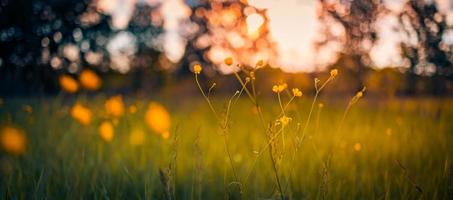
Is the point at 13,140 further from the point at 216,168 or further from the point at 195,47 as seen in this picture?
the point at 195,47

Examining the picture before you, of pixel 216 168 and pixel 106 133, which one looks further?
pixel 106 133

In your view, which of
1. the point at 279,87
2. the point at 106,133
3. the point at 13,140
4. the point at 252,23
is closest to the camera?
the point at 279,87

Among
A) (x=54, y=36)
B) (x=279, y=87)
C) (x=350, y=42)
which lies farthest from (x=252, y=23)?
(x=54, y=36)

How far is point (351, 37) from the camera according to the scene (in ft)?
46.1

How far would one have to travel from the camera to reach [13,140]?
3416 mm

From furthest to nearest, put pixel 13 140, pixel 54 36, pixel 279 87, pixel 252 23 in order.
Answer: pixel 54 36, pixel 13 140, pixel 252 23, pixel 279 87

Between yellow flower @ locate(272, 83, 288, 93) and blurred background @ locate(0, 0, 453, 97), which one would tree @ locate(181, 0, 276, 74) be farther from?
yellow flower @ locate(272, 83, 288, 93)

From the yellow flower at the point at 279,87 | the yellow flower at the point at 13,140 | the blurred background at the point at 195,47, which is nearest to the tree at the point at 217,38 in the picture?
the blurred background at the point at 195,47

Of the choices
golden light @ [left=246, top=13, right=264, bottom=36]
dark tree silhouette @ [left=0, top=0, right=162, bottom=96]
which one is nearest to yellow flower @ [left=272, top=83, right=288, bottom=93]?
golden light @ [left=246, top=13, right=264, bottom=36]

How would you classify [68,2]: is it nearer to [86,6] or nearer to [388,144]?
[86,6]

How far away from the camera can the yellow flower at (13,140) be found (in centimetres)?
313

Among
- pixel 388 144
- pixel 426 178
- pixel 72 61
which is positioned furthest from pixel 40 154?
pixel 72 61

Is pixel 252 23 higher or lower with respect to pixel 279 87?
higher

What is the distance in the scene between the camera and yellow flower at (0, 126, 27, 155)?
3134mm
